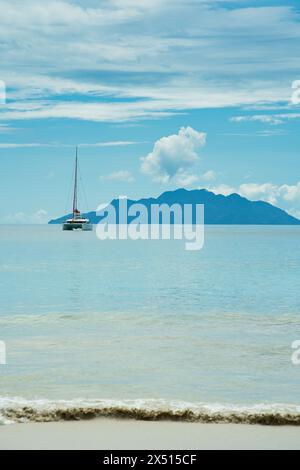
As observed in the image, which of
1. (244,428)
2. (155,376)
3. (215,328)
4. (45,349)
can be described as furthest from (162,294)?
(244,428)

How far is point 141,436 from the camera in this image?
22.6 feet

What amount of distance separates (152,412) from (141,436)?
2.42ft

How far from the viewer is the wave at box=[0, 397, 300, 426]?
7.50 metres

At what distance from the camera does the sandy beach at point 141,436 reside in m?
6.55

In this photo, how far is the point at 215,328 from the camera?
1673cm

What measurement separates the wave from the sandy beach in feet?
0.48
